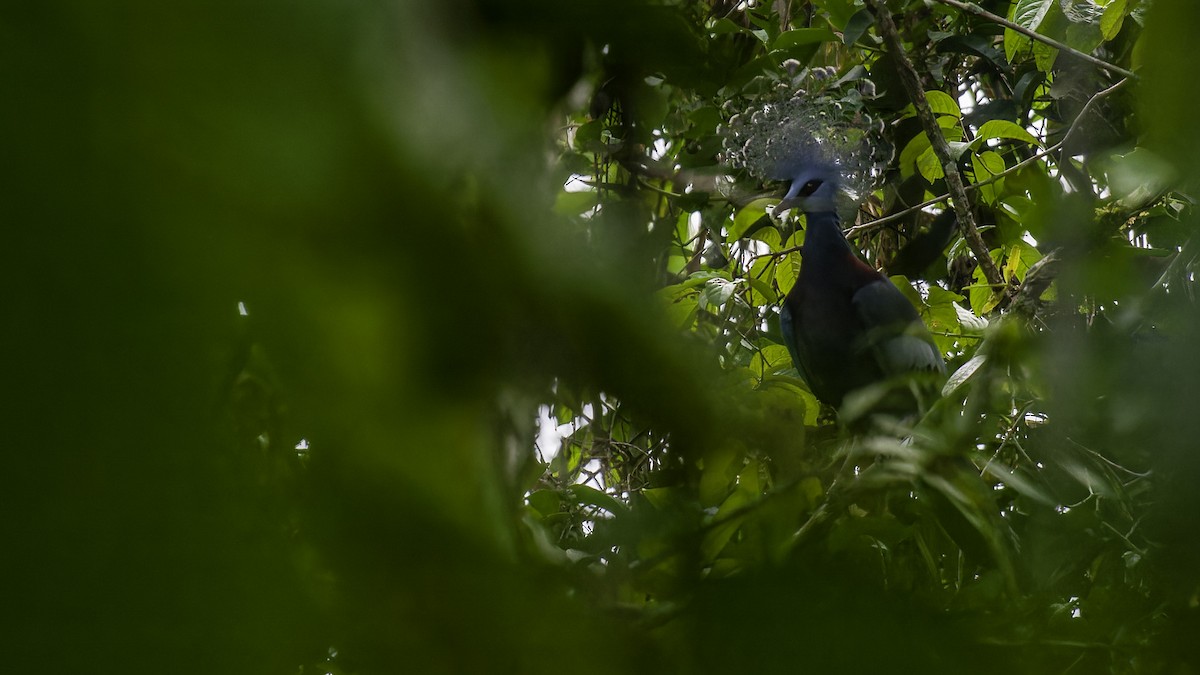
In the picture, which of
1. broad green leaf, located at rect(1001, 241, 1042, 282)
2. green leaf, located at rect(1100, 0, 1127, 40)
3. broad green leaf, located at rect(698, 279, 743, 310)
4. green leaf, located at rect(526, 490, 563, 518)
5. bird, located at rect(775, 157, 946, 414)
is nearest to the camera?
green leaf, located at rect(526, 490, 563, 518)

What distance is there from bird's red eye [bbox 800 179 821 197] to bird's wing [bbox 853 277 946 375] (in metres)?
0.19

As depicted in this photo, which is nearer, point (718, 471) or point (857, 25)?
point (718, 471)

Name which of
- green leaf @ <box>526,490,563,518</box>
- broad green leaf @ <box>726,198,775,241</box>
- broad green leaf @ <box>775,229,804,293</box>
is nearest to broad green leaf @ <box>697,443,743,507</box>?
green leaf @ <box>526,490,563,518</box>

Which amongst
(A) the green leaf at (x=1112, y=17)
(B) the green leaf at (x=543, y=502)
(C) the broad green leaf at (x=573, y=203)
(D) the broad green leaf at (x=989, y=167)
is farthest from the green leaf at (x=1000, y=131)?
(C) the broad green leaf at (x=573, y=203)

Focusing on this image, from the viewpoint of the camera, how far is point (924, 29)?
171cm

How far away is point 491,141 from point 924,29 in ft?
5.84

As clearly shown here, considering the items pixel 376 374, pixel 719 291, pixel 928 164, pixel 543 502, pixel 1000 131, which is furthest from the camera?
pixel 928 164

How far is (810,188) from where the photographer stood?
5.40 feet

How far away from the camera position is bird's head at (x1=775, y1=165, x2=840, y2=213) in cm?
164

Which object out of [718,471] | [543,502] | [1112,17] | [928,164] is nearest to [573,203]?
[718,471]

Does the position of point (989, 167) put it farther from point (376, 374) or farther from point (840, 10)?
point (376, 374)

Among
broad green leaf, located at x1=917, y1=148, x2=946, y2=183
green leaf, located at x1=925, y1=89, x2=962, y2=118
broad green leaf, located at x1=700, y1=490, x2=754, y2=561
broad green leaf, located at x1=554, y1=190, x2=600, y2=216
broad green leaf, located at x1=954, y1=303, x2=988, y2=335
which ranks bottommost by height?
broad green leaf, located at x1=700, y1=490, x2=754, y2=561

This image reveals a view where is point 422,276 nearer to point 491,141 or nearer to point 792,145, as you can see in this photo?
point 491,141

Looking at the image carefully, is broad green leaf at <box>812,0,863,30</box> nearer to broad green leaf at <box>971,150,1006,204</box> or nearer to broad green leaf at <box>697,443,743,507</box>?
broad green leaf at <box>971,150,1006,204</box>
